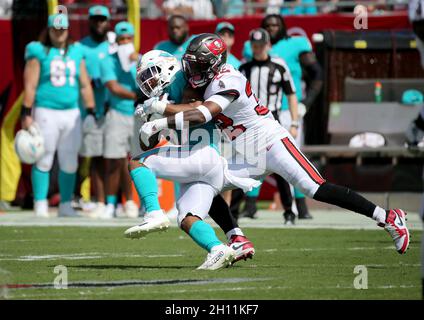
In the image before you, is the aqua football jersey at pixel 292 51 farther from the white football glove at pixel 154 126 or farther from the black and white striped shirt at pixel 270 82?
the white football glove at pixel 154 126

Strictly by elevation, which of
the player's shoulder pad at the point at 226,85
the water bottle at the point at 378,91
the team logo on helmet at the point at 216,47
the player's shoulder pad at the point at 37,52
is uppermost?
the team logo on helmet at the point at 216,47

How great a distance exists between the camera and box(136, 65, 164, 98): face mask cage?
7.50 meters

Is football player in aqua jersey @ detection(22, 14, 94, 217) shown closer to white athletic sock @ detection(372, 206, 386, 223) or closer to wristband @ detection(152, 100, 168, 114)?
wristband @ detection(152, 100, 168, 114)

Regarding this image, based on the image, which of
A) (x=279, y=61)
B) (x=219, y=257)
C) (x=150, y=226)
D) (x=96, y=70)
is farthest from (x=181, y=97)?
(x=96, y=70)

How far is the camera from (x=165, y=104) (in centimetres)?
732

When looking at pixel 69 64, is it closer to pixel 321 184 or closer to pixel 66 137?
pixel 66 137

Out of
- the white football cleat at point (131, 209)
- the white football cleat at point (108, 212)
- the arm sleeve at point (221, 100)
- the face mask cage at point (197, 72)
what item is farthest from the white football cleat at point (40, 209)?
the arm sleeve at point (221, 100)

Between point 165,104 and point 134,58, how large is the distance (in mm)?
4937

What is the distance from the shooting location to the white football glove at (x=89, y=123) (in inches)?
486

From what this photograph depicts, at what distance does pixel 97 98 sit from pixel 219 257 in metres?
5.94

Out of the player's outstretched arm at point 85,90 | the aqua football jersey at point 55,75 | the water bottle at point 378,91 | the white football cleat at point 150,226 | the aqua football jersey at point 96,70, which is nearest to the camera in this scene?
the white football cleat at point 150,226

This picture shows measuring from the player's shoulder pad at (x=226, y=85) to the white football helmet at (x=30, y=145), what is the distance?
4.77m

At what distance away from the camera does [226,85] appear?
24.1 feet
